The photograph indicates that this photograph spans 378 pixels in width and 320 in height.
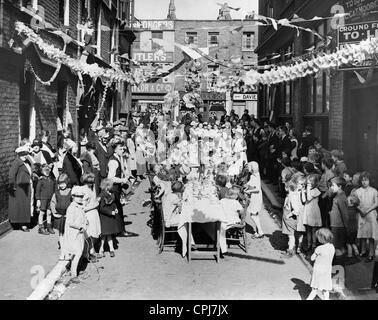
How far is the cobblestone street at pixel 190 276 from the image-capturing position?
6.45m

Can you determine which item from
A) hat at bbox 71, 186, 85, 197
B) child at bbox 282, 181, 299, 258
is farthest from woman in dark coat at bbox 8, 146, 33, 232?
child at bbox 282, 181, 299, 258

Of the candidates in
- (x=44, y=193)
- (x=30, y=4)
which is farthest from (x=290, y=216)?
(x=30, y=4)

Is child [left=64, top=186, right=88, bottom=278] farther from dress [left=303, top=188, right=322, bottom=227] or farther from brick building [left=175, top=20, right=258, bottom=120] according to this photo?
brick building [left=175, top=20, right=258, bottom=120]

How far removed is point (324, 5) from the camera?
15.4 meters

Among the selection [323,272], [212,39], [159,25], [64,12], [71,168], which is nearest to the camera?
[323,272]

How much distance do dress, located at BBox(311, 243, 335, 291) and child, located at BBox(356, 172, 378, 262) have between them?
251 cm

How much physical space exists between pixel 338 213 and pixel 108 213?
12.9 feet

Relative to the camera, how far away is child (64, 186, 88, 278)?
704 centimetres

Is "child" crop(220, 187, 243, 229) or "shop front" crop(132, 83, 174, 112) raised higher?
"shop front" crop(132, 83, 174, 112)

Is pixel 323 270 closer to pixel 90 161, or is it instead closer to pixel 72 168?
pixel 72 168

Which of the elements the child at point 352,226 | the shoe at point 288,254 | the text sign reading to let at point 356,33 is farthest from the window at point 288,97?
the shoe at point 288,254

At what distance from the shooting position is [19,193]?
385 inches
